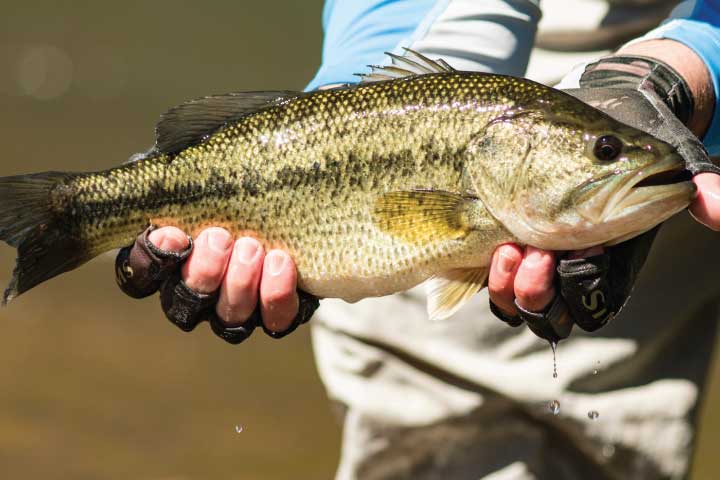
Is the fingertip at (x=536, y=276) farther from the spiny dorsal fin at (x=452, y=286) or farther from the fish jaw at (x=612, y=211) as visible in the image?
the spiny dorsal fin at (x=452, y=286)

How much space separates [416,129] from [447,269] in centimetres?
35

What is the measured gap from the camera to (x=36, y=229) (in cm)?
251

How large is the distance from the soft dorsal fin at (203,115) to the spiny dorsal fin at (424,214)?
39cm

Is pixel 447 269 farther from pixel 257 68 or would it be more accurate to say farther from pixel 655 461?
pixel 257 68

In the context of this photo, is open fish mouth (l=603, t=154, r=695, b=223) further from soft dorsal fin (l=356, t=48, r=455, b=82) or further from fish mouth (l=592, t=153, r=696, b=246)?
soft dorsal fin (l=356, t=48, r=455, b=82)

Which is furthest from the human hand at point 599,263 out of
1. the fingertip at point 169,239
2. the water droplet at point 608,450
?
the water droplet at point 608,450

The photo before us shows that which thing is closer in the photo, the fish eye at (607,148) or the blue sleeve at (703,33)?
the fish eye at (607,148)

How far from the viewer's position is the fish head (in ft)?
7.24


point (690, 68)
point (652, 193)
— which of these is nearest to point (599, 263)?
point (652, 193)

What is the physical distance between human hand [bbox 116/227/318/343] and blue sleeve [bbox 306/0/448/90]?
80cm

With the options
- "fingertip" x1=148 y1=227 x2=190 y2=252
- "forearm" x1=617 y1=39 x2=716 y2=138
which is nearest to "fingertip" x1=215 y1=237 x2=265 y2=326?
"fingertip" x1=148 y1=227 x2=190 y2=252

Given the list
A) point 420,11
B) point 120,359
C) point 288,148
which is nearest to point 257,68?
point 120,359

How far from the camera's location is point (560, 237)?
232cm

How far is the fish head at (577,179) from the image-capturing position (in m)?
2.21
